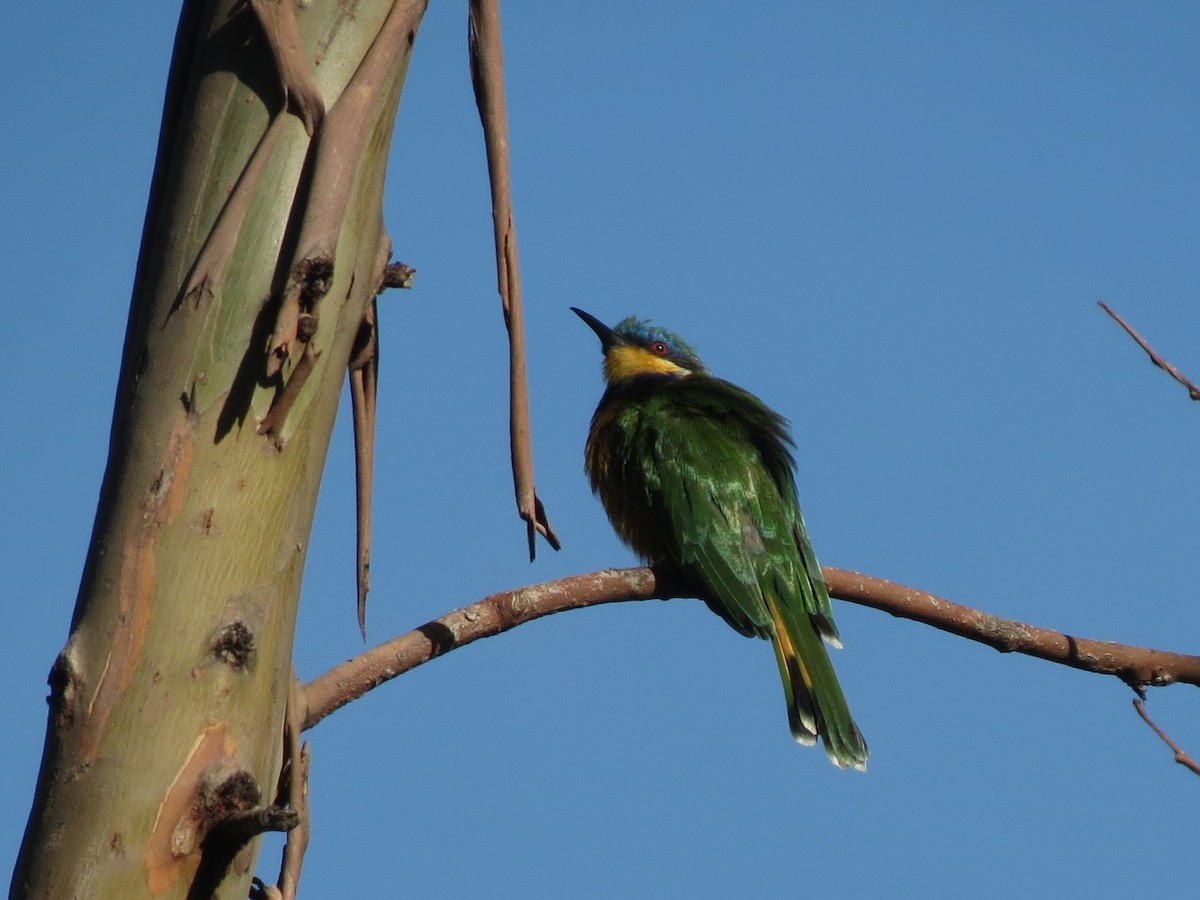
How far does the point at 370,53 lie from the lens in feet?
6.44

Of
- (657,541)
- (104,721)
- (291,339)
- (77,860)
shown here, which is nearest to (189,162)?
(291,339)

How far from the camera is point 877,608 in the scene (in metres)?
3.54

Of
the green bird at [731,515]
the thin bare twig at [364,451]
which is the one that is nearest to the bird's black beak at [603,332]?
the green bird at [731,515]

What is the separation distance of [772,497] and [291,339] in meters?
3.99

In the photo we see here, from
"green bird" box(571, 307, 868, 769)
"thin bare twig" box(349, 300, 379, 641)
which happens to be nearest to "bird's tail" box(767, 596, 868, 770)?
"green bird" box(571, 307, 868, 769)

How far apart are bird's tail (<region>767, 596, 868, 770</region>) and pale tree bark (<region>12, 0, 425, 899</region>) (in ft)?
11.0

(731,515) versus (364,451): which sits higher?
(731,515)

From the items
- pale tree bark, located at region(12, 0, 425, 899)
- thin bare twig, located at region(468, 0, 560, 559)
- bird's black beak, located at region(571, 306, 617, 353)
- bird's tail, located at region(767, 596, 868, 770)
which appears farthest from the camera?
bird's black beak, located at region(571, 306, 617, 353)

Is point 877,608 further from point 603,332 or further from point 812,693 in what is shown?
point 603,332

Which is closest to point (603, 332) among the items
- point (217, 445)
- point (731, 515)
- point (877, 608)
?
point (731, 515)

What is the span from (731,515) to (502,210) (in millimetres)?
3351

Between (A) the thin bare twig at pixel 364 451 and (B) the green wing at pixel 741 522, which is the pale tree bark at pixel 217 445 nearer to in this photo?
(A) the thin bare twig at pixel 364 451

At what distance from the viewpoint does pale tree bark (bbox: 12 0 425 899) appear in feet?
5.36

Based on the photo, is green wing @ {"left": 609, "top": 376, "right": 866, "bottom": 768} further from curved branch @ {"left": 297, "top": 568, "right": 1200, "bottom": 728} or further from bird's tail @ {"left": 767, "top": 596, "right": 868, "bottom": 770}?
curved branch @ {"left": 297, "top": 568, "right": 1200, "bottom": 728}
